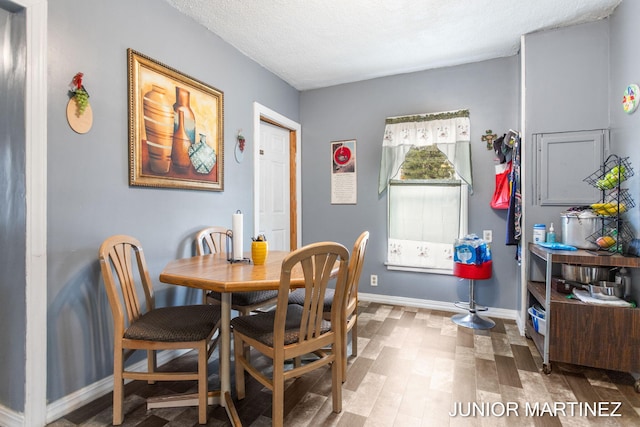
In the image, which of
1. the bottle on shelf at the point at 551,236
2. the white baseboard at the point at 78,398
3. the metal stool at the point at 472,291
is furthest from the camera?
the metal stool at the point at 472,291

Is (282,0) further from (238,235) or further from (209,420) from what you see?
(209,420)

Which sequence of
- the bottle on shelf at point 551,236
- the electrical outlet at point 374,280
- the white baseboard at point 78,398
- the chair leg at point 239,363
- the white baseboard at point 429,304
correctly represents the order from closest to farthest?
the white baseboard at point 78,398, the chair leg at point 239,363, the bottle on shelf at point 551,236, the white baseboard at point 429,304, the electrical outlet at point 374,280

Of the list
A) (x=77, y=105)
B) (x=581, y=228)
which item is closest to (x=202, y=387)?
(x=77, y=105)

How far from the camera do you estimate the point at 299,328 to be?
165 cm

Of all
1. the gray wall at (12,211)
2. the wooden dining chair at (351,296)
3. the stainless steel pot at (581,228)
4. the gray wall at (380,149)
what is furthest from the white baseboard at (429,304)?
the gray wall at (12,211)

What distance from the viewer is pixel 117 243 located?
1768mm

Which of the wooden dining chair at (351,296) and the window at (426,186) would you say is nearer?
the wooden dining chair at (351,296)

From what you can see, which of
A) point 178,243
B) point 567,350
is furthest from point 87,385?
point 567,350

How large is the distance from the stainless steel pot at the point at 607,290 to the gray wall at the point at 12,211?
3.32m

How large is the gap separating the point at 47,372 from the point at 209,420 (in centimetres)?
87

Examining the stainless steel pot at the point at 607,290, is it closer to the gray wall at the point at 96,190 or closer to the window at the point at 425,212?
the window at the point at 425,212

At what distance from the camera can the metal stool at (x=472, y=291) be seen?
114 inches

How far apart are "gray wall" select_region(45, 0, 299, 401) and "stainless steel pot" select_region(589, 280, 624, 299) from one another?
287 cm

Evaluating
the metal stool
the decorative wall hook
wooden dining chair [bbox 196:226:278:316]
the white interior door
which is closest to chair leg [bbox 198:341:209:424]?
wooden dining chair [bbox 196:226:278:316]
